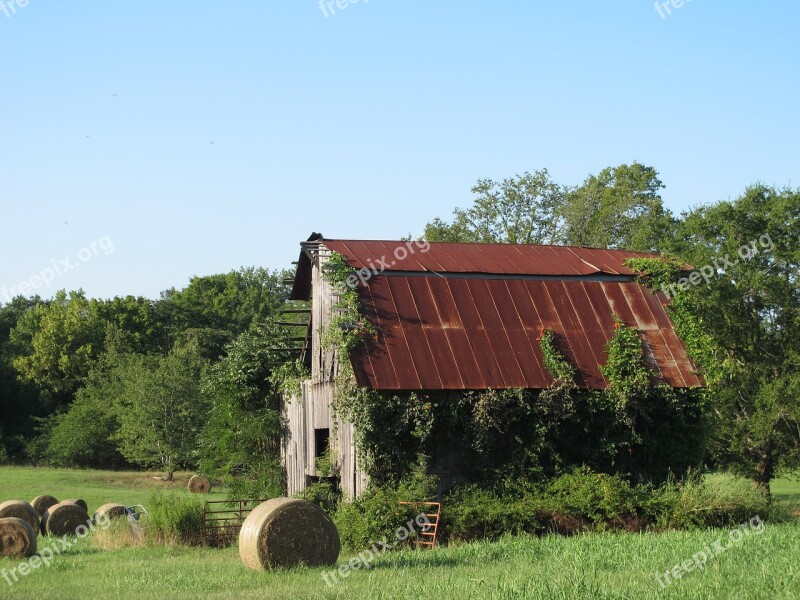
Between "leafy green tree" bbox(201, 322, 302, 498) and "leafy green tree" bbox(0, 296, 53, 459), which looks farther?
"leafy green tree" bbox(0, 296, 53, 459)

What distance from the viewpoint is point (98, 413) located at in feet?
201

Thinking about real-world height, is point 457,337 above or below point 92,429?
below

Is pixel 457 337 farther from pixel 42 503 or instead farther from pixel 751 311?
pixel 42 503

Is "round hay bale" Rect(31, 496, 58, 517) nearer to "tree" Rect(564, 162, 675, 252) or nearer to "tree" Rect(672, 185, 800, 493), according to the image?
"tree" Rect(672, 185, 800, 493)

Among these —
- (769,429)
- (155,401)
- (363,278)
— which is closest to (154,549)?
(363,278)

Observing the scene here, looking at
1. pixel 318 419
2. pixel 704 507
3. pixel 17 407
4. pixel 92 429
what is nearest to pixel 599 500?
pixel 704 507

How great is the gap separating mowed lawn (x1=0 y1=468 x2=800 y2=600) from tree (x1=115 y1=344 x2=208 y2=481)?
33.1 meters

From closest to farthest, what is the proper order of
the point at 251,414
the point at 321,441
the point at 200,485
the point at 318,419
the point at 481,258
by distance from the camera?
the point at 318,419 < the point at 321,441 < the point at 481,258 < the point at 251,414 < the point at 200,485

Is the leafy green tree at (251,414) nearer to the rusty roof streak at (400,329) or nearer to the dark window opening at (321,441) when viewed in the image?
the dark window opening at (321,441)

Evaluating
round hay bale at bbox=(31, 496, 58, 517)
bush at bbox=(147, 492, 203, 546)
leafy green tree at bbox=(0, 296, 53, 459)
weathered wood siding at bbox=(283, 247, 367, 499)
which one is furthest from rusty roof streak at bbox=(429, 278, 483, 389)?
leafy green tree at bbox=(0, 296, 53, 459)

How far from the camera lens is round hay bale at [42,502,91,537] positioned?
92.4 feet

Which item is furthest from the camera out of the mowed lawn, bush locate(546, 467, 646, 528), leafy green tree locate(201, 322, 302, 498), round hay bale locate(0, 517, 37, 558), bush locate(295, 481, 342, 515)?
leafy green tree locate(201, 322, 302, 498)

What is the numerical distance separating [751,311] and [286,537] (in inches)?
886

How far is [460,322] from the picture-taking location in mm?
25406
